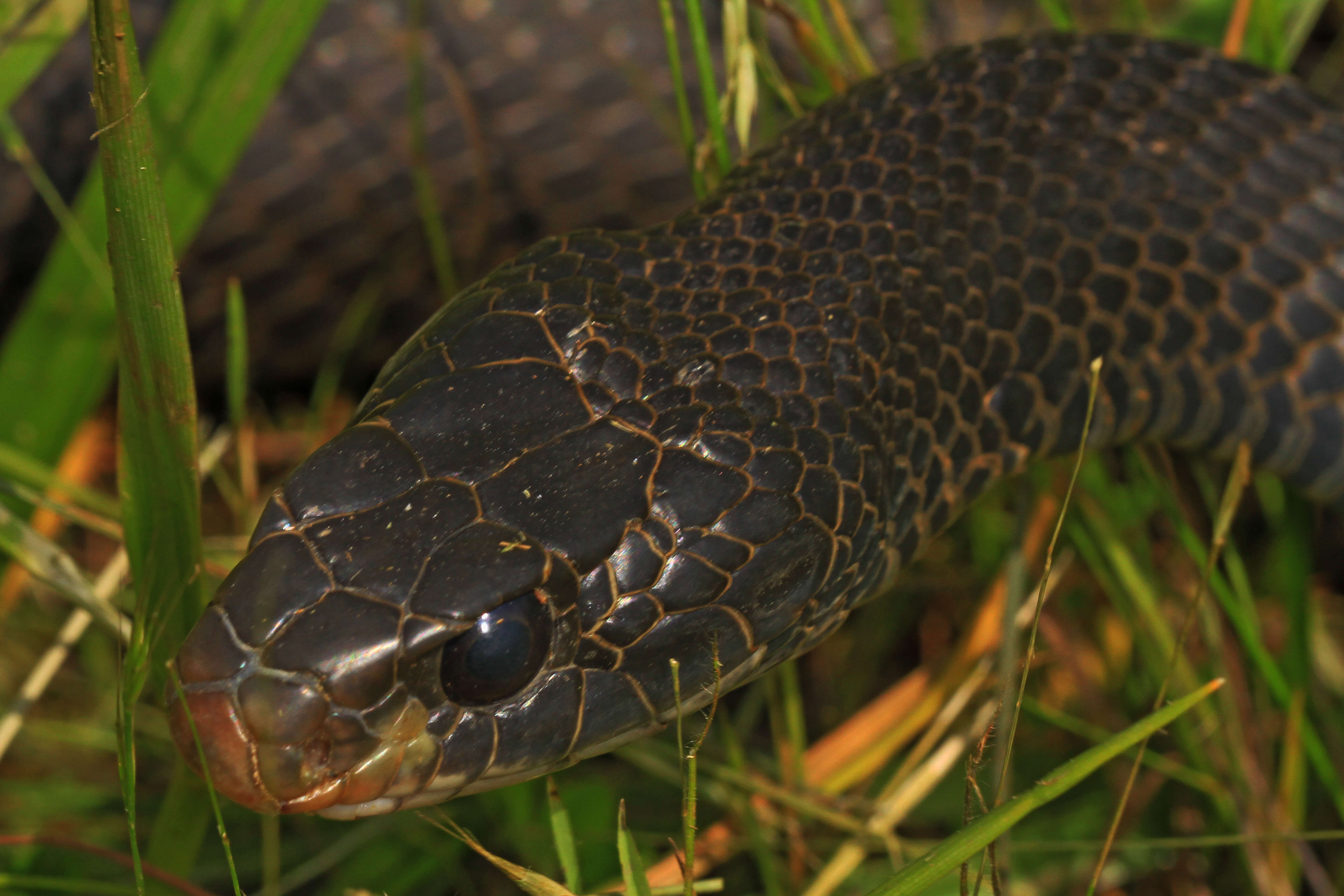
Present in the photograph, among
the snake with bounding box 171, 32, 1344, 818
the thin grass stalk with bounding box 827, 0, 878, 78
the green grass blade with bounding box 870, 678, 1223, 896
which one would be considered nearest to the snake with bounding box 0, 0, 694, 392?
the thin grass stalk with bounding box 827, 0, 878, 78

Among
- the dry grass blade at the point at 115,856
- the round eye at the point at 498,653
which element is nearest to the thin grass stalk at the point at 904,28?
the round eye at the point at 498,653

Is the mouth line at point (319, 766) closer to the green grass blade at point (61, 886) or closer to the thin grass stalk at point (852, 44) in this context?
the green grass blade at point (61, 886)

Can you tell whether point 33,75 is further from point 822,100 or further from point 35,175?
point 822,100

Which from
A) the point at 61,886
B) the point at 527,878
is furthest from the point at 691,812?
the point at 61,886

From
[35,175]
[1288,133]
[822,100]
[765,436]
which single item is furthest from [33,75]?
[1288,133]

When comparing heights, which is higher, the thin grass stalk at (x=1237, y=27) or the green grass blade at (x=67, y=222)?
the green grass blade at (x=67, y=222)

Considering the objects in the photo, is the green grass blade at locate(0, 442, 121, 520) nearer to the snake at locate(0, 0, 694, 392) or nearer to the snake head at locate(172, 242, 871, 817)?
the snake at locate(0, 0, 694, 392)
